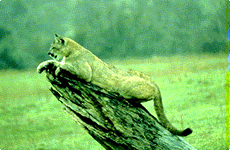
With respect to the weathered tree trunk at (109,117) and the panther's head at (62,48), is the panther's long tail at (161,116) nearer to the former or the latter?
the weathered tree trunk at (109,117)

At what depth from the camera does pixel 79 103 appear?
9.48 ft

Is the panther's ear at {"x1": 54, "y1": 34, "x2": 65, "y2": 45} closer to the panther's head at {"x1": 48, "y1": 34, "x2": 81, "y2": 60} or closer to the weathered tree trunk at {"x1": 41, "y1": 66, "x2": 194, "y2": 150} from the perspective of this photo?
the panther's head at {"x1": 48, "y1": 34, "x2": 81, "y2": 60}

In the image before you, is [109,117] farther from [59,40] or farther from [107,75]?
[59,40]

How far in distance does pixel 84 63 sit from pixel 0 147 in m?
2.72

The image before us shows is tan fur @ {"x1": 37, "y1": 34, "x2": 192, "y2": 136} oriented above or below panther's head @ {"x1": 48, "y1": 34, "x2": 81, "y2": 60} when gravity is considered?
below

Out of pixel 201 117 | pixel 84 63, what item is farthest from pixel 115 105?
pixel 201 117

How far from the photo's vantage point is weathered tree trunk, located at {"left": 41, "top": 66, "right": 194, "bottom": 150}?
287 cm

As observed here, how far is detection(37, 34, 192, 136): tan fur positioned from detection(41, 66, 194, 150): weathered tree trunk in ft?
0.27

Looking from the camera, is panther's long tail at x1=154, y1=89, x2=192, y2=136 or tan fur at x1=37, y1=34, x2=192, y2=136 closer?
tan fur at x1=37, y1=34, x2=192, y2=136

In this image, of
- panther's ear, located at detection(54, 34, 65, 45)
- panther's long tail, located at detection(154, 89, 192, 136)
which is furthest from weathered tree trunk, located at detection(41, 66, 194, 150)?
panther's ear, located at detection(54, 34, 65, 45)

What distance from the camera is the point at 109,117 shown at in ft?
9.64

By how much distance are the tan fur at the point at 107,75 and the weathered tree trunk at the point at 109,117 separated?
0.27 feet

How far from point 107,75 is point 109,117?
1.86 feet

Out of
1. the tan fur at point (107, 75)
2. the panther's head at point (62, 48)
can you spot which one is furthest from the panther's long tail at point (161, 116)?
the panther's head at point (62, 48)
